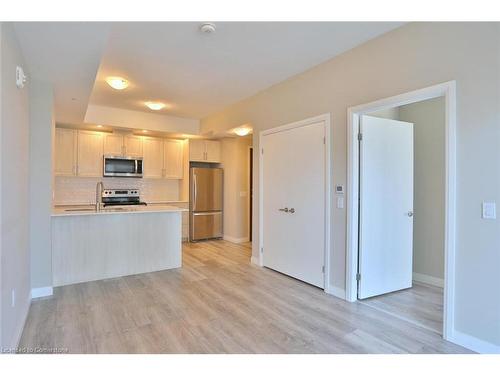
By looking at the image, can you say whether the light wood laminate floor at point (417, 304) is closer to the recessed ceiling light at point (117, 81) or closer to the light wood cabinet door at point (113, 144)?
the recessed ceiling light at point (117, 81)

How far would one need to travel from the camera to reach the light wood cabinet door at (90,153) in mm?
5457

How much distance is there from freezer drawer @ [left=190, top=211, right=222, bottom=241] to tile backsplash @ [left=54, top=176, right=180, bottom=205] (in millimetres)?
868

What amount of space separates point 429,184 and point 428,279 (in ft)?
4.03

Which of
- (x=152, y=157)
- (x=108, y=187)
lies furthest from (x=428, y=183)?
(x=108, y=187)

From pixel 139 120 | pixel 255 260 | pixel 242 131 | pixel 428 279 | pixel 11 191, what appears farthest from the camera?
pixel 139 120

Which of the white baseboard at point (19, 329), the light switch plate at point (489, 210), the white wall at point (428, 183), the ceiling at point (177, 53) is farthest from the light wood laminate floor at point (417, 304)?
the white baseboard at point (19, 329)

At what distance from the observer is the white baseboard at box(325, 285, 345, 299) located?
3132mm

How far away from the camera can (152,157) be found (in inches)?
243

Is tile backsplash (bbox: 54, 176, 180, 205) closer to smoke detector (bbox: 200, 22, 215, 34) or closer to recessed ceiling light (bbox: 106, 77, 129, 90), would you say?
recessed ceiling light (bbox: 106, 77, 129, 90)

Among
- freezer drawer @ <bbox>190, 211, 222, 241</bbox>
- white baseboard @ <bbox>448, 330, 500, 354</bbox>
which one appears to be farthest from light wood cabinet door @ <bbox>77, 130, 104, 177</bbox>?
white baseboard @ <bbox>448, 330, 500, 354</bbox>

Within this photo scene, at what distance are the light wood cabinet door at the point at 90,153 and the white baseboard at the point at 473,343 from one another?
19.2ft

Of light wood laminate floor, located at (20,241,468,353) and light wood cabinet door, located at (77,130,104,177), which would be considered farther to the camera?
light wood cabinet door, located at (77,130,104,177)

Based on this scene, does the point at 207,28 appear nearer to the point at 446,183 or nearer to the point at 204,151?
the point at 446,183
